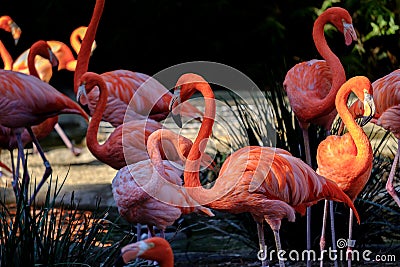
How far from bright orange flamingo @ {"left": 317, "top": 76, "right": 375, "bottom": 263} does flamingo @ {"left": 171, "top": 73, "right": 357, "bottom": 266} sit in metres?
0.19

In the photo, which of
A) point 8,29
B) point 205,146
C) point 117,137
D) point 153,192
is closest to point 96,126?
point 117,137

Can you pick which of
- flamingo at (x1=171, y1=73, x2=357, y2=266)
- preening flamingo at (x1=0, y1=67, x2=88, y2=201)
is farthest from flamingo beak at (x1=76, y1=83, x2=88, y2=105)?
flamingo at (x1=171, y1=73, x2=357, y2=266)

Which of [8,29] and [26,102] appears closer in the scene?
[26,102]

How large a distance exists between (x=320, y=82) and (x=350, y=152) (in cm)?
73

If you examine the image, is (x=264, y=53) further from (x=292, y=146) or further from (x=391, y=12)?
(x=292, y=146)

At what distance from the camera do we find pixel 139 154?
13.4ft

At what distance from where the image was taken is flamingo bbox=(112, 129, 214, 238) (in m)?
3.47

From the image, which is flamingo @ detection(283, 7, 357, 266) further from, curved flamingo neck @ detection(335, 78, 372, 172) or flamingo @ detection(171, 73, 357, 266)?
flamingo @ detection(171, 73, 357, 266)

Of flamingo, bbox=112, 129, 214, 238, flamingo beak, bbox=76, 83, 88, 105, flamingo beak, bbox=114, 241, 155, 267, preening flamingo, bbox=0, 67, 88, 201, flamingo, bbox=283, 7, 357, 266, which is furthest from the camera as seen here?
preening flamingo, bbox=0, 67, 88, 201

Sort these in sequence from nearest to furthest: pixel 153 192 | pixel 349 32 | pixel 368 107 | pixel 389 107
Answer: pixel 368 107 → pixel 153 192 → pixel 389 107 → pixel 349 32

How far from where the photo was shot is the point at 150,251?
6.72ft

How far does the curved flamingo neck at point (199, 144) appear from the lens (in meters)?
3.07

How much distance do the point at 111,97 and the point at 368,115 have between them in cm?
183

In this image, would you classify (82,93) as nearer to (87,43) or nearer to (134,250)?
(87,43)
